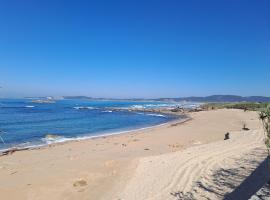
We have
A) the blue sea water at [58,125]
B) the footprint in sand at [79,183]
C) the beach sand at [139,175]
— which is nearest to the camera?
the beach sand at [139,175]

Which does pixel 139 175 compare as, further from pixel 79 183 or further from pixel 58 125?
pixel 58 125

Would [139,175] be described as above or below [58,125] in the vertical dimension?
above

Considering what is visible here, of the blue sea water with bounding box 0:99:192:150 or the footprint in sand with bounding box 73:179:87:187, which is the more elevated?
the footprint in sand with bounding box 73:179:87:187

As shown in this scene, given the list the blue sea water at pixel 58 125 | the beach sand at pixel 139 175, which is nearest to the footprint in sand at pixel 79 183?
the beach sand at pixel 139 175

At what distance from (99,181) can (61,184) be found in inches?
44.1

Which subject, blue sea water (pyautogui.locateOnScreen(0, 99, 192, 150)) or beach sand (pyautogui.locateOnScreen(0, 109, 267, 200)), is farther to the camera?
blue sea water (pyautogui.locateOnScreen(0, 99, 192, 150))

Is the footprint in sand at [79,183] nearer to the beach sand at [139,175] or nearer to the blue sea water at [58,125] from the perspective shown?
the beach sand at [139,175]

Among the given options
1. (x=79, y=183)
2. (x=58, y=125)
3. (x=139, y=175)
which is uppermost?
(x=139, y=175)

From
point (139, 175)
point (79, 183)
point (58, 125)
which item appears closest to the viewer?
point (79, 183)

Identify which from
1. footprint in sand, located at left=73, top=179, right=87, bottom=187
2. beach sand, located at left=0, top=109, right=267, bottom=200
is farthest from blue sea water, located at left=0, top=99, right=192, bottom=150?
footprint in sand, located at left=73, top=179, right=87, bottom=187

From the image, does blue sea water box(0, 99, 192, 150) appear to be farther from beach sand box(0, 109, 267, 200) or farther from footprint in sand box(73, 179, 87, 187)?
footprint in sand box(73, 179, 87, 187)

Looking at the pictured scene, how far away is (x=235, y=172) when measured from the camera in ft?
26.1

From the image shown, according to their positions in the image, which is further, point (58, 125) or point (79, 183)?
point (58, 125)

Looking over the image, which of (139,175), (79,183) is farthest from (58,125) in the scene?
(139,175)
